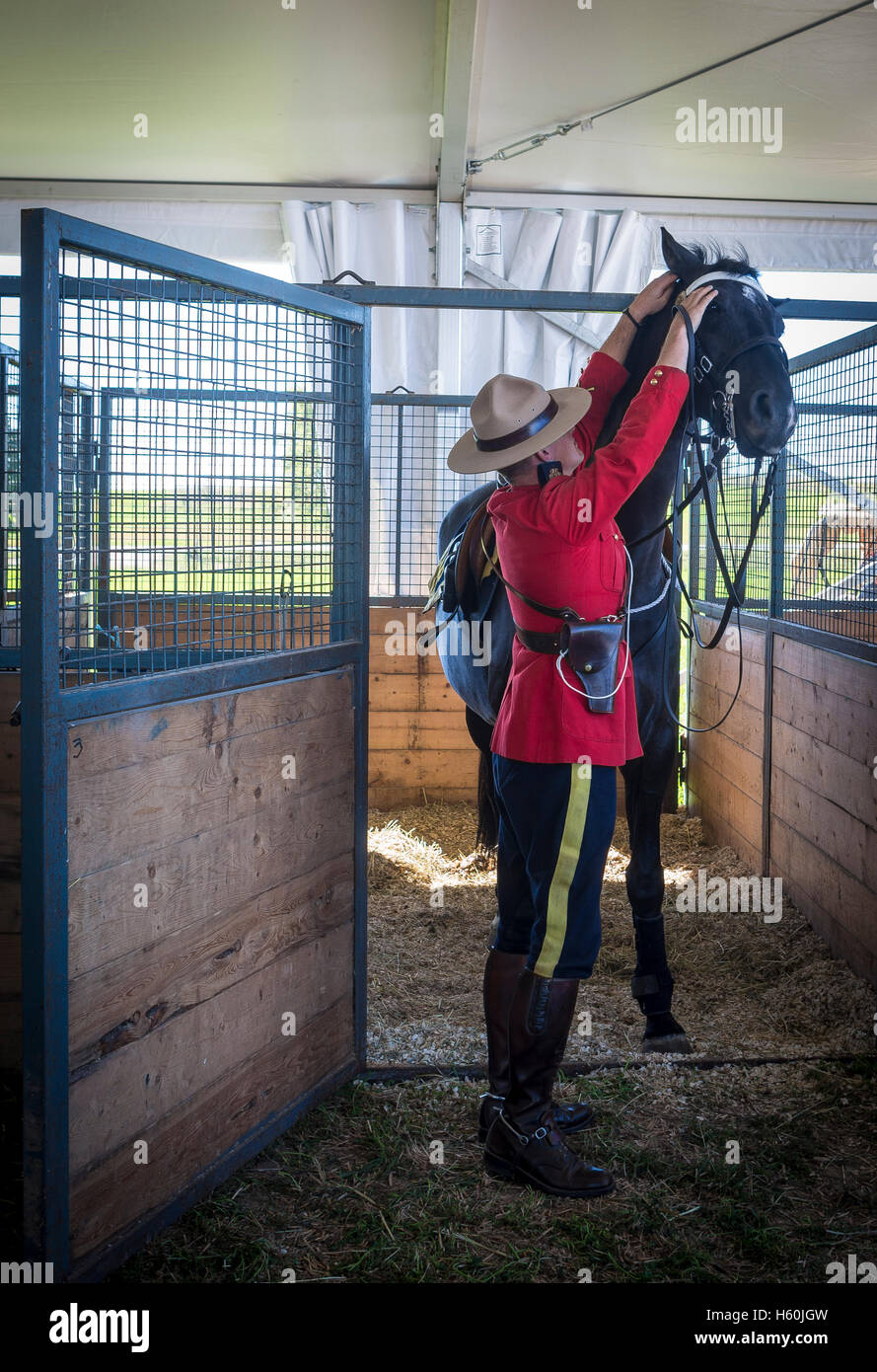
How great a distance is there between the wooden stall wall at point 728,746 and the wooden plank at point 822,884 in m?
0.28

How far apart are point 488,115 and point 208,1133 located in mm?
7031

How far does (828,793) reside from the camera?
385 centimetres

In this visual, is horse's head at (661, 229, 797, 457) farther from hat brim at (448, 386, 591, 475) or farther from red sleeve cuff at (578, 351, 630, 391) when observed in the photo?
hat brim at (448, 386, 591, 475)

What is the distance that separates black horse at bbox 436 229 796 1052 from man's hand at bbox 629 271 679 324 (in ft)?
0.07

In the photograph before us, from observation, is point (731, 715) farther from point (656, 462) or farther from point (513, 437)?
point (513, 437)

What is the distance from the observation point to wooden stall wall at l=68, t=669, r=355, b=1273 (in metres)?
1.97

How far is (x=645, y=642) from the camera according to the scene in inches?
121

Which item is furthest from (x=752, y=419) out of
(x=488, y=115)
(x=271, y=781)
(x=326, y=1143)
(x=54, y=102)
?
(x=54, y=102)

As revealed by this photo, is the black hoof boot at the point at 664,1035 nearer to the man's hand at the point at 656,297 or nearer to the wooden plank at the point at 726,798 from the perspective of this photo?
the wooden plank at the point at 726,798

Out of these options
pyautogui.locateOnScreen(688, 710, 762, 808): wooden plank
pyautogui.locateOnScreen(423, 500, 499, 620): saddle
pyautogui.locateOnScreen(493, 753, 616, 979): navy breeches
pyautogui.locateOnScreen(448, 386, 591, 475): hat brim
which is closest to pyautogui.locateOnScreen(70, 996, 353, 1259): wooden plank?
pyautogui.locateOnScreen(493, 753, 616, 979): navy breeches

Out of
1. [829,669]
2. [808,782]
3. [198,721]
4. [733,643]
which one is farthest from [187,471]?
[733,643]

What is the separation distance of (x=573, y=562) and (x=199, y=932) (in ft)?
3.76

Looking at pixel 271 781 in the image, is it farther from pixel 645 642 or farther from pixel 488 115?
pixel 488 115

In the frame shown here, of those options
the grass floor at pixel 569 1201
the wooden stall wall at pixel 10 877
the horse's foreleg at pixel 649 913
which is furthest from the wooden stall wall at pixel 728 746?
the wooden stall wall at pixel 10 877
